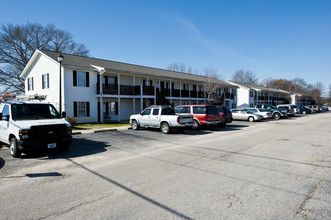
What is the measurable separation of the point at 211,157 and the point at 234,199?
11.5 ft

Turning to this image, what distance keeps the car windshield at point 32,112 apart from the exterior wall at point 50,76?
37.7 feet

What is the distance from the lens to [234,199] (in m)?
4.22

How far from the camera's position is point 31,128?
7789mm

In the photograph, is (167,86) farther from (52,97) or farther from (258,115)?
(52,97)

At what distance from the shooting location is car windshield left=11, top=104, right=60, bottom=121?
870 cm

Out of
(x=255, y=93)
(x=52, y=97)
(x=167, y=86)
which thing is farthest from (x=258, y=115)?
(x=255, y=93)

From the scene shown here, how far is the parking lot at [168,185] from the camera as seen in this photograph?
12.3 ft

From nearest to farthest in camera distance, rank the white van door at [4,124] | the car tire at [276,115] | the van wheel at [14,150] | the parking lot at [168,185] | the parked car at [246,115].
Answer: the parking lot at [168,185] < the van wheel at [14,150] < the white van door at [4,124] < the parked car at [246,115] < the car tire at [276,115]

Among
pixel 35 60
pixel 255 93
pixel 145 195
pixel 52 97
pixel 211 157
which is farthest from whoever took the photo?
pixel 255 93

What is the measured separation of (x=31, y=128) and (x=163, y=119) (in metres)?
8.19

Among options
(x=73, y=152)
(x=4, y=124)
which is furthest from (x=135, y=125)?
(x=4, y=124)

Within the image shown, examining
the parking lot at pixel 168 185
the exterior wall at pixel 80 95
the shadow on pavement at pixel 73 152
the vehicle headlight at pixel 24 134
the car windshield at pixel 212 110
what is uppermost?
the exterior wall at pixel 80 95

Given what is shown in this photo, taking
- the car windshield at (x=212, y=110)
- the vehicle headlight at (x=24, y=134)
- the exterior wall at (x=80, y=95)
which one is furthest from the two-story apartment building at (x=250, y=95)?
the vehicle headlight at (x=24, y=134)

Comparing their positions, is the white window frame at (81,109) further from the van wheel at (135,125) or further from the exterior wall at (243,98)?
the exterior wall at (243,98)
